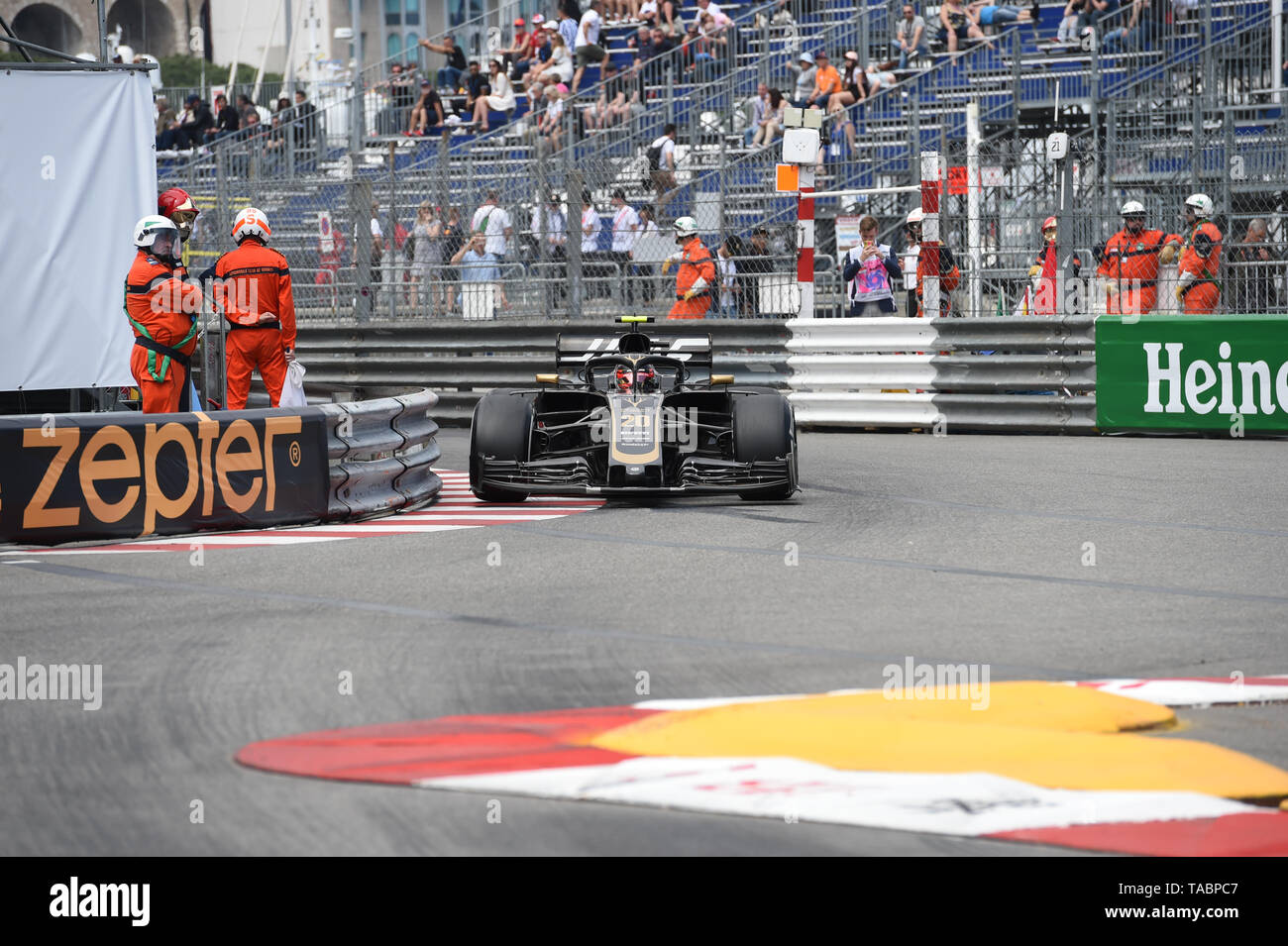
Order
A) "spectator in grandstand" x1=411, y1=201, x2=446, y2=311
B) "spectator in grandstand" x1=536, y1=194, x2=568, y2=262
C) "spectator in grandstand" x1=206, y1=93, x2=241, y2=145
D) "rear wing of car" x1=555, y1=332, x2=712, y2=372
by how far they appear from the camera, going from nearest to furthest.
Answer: "rear wing of car" x1=555, y1=332, x2=712, y2=372
"spectator in grandstand" x1=536, y1=194, x2=568, y2=262
"spectator in grandstand" x1=411, y1=201, x2=446, y2=311
"spectator in grandstand" x1=206, y1=93, x2=241, y2=145

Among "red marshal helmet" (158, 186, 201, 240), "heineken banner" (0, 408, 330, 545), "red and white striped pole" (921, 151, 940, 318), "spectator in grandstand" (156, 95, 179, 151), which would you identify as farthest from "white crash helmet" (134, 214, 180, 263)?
"spectator in grandstand" (156, 95, 179, 151)

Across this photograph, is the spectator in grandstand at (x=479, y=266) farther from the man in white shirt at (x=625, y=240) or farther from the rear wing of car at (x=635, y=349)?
the rear wing of car at (x=635, y=349)

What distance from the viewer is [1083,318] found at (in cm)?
1539

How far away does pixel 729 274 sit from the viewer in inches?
674

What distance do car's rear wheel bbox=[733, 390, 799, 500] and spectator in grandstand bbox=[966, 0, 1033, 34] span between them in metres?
14.5

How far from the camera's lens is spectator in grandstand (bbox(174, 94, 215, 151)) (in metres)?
31.4

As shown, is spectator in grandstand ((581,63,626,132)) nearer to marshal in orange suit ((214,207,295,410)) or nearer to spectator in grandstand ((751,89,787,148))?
spectator in grandstand ((751,89,787,148))

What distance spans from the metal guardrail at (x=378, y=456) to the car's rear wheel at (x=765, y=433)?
2.02 metres

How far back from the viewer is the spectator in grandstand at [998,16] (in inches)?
929

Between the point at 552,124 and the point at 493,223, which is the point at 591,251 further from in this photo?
the point at 552,124

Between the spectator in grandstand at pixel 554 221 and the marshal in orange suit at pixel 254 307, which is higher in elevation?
the spectator in grandstand at pixel 554 221

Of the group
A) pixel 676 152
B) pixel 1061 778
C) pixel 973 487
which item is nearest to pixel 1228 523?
pixel 973 487

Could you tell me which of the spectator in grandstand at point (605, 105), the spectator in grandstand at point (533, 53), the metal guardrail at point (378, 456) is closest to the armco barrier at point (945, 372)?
the metal guardrail at point (378, 456)
